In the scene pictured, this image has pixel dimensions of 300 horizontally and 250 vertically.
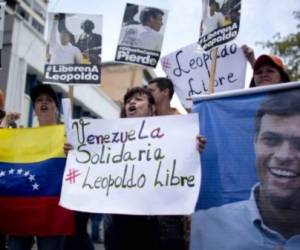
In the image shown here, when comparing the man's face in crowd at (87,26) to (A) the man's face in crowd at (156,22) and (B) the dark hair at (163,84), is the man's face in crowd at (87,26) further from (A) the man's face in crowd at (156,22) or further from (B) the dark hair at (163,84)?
(B) the dark hair at (163,84)

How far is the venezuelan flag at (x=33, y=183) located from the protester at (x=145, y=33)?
1.86 m

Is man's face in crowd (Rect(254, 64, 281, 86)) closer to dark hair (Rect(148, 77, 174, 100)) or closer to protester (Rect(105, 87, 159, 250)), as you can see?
dark hair (Rect(148, 77, 174, 100))

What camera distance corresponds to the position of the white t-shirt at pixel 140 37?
19.1 ft

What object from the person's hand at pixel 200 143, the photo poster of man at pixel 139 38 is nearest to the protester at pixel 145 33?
the photo poster of man at pixel 139 38

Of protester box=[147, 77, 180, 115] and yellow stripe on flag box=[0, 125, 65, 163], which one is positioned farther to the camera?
protester box=[147, 77, 180, 115]

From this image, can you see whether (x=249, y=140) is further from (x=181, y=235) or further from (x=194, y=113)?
(x=181, y=235)

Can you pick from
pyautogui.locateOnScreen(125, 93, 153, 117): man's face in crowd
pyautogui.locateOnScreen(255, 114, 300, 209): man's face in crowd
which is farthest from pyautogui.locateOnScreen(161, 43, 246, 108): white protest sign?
pyautogui.locateOnScreen(255, 114, 300, 209): man's face in crowd

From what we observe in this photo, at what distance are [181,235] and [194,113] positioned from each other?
35.8 inches

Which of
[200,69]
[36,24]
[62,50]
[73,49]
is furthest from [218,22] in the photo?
[36,24]

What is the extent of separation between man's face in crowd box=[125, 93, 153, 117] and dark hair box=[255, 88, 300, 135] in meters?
0.84

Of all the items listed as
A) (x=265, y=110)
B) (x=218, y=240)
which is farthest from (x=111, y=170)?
(x=265, y=110)

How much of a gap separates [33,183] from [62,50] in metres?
1.63

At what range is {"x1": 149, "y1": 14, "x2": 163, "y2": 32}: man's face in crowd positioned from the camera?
5883 millimetres

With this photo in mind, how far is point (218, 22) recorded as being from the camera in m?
4.55
